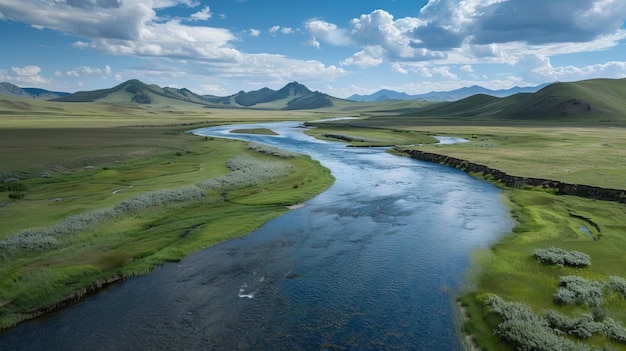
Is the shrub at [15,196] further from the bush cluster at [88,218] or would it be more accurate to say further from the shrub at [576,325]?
the shrub at [576,325]

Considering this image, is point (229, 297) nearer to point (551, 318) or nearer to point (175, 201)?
point (551, 318)

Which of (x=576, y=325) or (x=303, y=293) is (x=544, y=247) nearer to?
(x=576, y=325)

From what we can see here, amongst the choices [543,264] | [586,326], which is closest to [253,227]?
[543,264]

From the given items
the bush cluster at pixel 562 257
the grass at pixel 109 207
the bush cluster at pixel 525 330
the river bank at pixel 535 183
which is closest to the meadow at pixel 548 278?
the bush cluster at pixel 525 330

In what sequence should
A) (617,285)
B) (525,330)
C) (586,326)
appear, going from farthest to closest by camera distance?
(617,285) → (586,326) → (525,330)

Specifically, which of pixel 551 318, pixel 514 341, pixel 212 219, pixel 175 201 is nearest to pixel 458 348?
pixel 514 341
